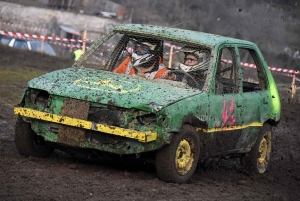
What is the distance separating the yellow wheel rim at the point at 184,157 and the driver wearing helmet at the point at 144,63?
3.65 ft

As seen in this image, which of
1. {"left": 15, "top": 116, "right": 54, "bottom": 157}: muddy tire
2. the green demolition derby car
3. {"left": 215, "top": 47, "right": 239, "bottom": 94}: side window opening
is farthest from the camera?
{"left": 215, "top": 47, "right": 239, "bottom": 94}: side window opening

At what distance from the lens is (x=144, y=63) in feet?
29.1

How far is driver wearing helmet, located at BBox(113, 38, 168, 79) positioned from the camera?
879 centimetres

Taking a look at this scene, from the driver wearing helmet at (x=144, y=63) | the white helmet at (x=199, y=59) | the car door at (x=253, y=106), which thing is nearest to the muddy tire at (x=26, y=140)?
the driver wearing helmet at (x=144, y=63)

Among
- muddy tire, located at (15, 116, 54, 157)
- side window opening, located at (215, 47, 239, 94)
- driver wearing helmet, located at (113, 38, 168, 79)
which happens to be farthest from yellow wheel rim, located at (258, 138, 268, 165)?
muddy tire, located at (15, 116, 54, 157)

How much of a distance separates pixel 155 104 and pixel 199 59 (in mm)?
1478

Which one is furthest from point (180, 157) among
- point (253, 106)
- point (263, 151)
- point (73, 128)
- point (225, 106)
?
point (263, 151)

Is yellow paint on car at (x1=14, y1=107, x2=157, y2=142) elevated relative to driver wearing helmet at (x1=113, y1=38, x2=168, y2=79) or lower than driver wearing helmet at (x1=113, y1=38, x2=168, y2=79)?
lower

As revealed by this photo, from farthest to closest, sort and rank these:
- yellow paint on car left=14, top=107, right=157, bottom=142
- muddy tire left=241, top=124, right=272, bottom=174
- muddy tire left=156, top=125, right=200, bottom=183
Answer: muddy tire left=241, top=124, right=272, bottom=174 < muddy tire left=156, top=125, right=200, bottom=183 < yellow paint on car left=14, top=107, right=157, bottom=142

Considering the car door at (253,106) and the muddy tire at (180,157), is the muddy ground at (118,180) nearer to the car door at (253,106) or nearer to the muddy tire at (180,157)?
the muddy tire at (180,157)

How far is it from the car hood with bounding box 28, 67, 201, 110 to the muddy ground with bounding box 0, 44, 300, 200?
817 millimetres

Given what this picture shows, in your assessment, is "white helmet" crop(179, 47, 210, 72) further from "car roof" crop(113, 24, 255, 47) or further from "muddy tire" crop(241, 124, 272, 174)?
"muddy tire" crop(241, 124, 272, 174)

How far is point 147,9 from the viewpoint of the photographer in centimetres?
4144

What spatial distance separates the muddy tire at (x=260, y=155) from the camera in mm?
9852
